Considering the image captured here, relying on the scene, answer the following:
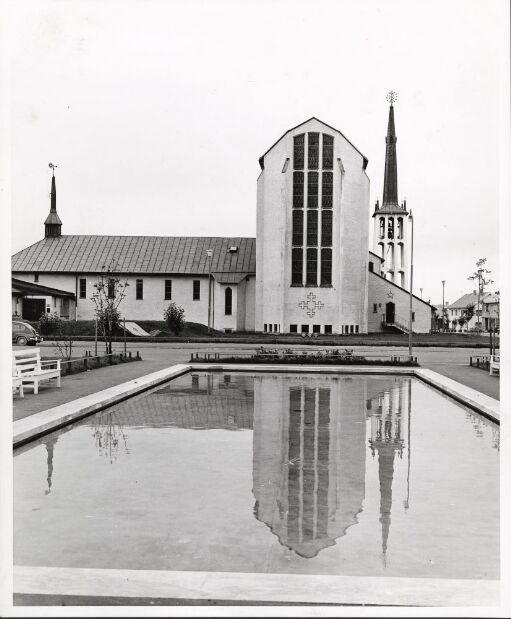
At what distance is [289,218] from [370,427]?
136 feet

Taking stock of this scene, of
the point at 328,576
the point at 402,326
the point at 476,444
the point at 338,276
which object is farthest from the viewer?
the point at 402,326

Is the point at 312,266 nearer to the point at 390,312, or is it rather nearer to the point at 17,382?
the point at 390,312

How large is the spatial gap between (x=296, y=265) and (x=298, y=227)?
2.99 metres

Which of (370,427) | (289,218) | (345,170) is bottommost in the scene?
(370,427)

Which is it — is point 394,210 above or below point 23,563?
above

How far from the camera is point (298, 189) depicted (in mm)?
52969

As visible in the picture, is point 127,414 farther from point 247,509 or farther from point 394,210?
point 394,210

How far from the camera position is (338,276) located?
52.6 m

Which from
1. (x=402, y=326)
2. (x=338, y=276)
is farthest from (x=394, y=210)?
(x=338, y=276)

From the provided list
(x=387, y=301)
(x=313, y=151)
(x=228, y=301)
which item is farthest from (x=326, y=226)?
(x=228, y=301)

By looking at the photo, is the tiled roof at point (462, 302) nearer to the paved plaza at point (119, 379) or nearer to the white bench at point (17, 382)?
the paved plaza at point (119, 379)

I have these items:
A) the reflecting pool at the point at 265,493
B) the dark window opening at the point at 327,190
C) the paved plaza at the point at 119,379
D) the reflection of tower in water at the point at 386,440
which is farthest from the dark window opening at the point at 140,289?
the reflecting pool at the point at 265,493

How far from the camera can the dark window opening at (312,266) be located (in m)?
53.0

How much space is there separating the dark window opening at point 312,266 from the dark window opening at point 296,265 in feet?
1.97
